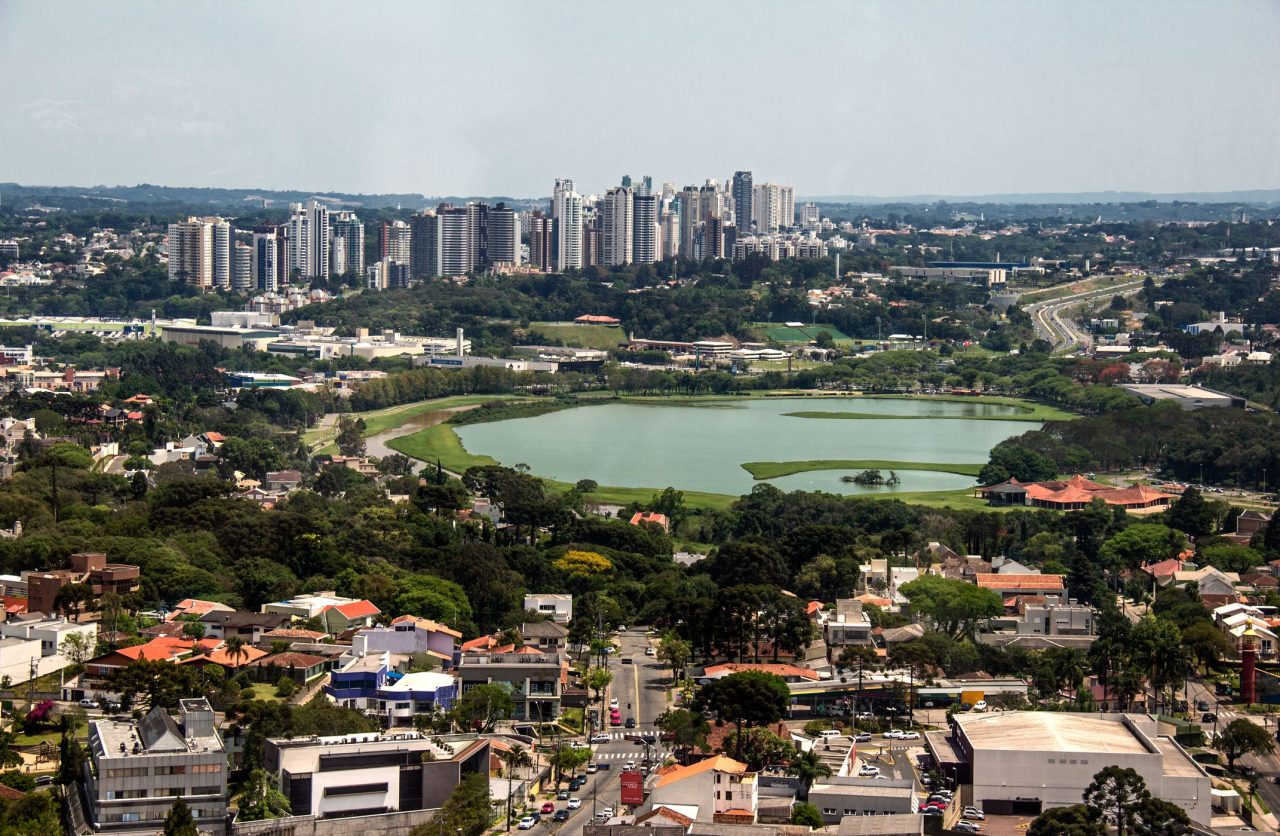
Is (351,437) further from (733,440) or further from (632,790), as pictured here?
(632,790)

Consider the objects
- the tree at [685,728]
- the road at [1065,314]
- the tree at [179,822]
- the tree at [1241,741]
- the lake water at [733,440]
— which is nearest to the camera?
the tree at [179,822]

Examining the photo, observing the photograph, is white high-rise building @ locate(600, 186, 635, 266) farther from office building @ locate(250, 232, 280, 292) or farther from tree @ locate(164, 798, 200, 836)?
tree @ locate(164, 798, 200, 836)

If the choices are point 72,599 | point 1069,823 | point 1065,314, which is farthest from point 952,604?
point 1065,314

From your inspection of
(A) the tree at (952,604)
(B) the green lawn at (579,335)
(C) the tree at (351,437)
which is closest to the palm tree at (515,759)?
(A) the tree at (952,604)

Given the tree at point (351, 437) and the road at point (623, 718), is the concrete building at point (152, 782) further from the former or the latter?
the tree at point (351, 437)

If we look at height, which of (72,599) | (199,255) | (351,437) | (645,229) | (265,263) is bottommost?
(351,437)

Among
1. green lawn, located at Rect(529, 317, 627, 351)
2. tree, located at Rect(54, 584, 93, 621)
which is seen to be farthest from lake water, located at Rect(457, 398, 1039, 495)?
tree, located at Rect(54, 584, 93, 621)
